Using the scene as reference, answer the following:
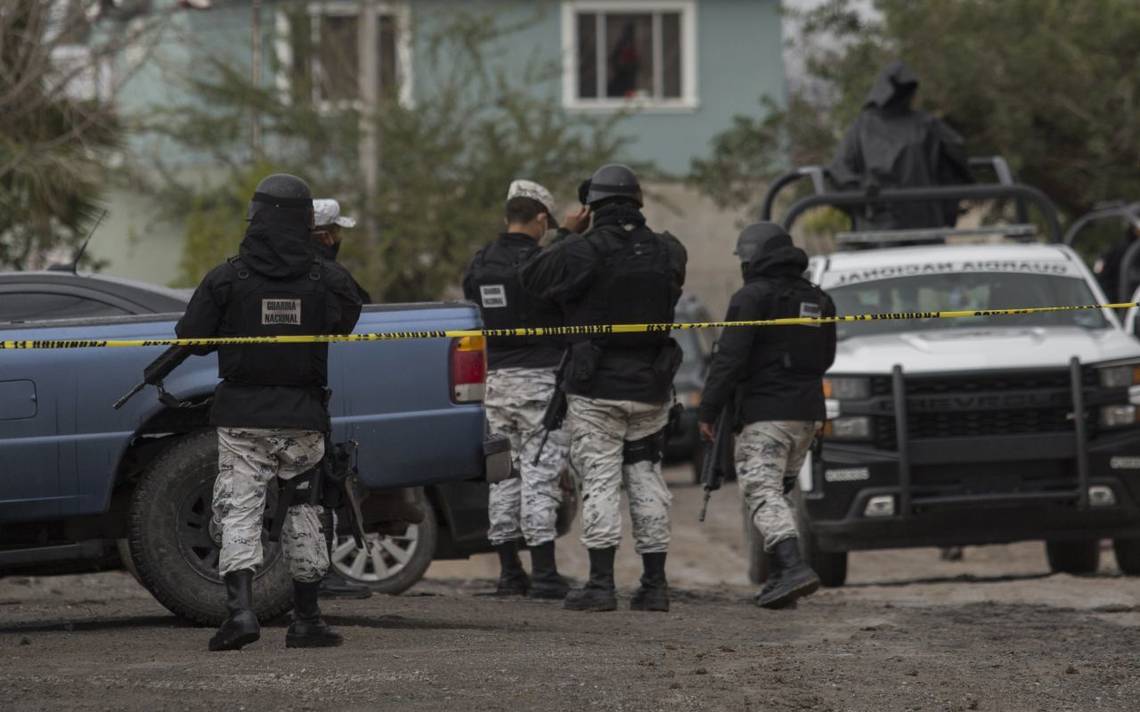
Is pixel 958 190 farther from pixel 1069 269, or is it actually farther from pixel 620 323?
pixel 620 323

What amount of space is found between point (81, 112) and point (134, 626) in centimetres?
1079

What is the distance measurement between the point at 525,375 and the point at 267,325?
2.49m

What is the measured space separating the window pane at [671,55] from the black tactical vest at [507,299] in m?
21.0

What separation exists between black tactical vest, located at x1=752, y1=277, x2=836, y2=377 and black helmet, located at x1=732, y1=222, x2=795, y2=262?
0.56ft

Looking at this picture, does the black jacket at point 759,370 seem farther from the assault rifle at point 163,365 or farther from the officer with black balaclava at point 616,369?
the assault rifle at point 163,365

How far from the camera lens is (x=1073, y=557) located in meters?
12.4

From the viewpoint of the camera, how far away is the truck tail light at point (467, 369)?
29.2 ft

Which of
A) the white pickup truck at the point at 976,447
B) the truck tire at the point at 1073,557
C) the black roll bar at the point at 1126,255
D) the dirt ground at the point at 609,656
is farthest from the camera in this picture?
the black roll bar at the point at 1126,255

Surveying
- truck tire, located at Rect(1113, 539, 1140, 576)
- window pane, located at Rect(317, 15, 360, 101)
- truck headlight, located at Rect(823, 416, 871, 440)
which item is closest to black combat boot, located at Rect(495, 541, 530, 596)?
truck headlight, located at Rect(823, 416, 871, 440)

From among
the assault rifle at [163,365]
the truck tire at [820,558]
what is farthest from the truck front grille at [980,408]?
the assault rifle at [163,365]

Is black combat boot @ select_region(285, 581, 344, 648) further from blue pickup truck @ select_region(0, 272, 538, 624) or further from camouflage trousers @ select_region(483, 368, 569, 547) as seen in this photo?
camouflage trousers @ select_region(483, 368, 569, 547)

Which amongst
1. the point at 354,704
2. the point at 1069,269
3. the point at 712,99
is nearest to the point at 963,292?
the point at 1069,269

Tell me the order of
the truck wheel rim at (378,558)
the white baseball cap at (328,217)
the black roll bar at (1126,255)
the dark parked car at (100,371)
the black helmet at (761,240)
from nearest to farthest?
the dark parked car at (100,371) → the white baseball cap at (328,217) → the black helmet at (761,240) → the truck wheel rim at (378,558) → the black roll bar at (1126,255)

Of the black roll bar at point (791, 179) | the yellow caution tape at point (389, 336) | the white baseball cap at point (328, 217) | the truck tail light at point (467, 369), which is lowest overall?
the truck tail light at point (467, 369)
